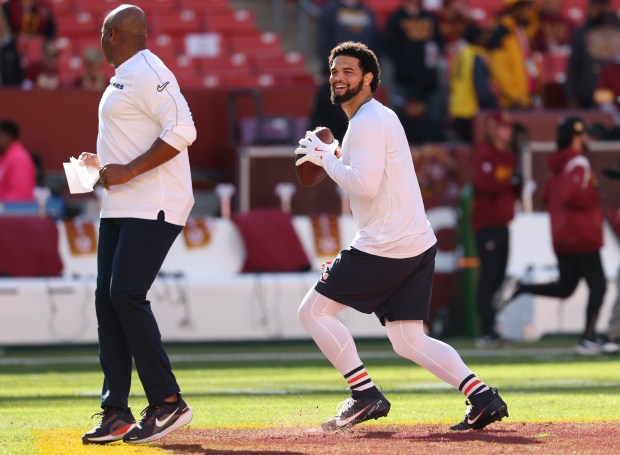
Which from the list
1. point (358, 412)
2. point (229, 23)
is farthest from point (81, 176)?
point (229, 23)

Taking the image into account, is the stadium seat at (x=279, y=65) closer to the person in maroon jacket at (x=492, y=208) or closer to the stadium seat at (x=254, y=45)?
the stadium seat at (x=254, y=45)

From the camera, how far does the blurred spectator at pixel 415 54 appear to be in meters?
18.3

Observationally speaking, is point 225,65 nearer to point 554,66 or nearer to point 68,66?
point 68,66

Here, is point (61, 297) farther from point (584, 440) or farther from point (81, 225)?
point (584, 440)

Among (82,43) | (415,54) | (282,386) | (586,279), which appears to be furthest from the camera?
(82,43)

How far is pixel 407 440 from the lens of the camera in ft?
22.6

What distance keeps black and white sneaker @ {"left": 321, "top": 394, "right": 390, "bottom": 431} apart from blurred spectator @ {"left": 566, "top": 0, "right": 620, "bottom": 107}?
39.1ft

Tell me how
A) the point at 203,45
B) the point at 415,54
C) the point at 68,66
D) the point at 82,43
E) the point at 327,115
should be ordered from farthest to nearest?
the point at 203,45, the point at 82,43, the point at 68,66, the point at 415,54, the point at 327,115

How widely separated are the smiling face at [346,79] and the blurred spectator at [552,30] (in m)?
14.4

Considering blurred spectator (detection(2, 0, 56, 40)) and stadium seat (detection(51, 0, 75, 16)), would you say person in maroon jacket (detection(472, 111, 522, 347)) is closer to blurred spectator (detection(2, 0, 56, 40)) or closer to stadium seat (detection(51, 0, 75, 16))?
blurred spectator (detection(2, 0, 56, 40))

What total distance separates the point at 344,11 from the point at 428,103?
1.61 metres

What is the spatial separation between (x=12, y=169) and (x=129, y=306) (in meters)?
8.79

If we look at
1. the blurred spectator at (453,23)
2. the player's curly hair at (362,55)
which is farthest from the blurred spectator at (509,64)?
the player's curly hair at (362,55)

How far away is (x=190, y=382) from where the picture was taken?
1093 centimetres
